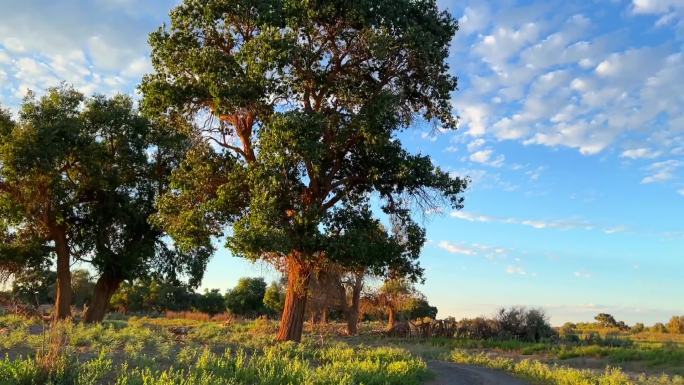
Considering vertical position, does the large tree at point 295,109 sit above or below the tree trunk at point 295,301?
above

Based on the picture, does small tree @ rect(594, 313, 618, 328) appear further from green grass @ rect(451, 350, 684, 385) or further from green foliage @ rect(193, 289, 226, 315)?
green grass @ rect(451, 350, 684, 385)

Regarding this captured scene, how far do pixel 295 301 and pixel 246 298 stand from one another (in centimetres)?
5807

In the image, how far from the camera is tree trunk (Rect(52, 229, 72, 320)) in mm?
25906

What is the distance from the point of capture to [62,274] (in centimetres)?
2634

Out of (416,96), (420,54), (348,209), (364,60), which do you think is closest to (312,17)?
(364,60)

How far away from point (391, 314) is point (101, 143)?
24676 millimetres

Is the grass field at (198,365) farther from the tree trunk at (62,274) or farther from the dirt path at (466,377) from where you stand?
the tree trunk at (62,274)

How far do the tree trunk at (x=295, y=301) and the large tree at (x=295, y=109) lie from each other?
4 cm

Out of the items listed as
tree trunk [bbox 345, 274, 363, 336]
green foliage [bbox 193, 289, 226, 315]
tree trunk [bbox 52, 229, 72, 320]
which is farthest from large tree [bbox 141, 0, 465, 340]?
green foliage [bbox 193, 289, 226, 315]

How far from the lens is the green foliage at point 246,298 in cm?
7550

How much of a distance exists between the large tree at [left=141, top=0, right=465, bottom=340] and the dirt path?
17.2ft

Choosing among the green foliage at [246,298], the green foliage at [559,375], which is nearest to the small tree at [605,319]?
the green foliage at [246,298]

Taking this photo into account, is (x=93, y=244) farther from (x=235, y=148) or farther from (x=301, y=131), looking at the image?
(x=301, y=131)

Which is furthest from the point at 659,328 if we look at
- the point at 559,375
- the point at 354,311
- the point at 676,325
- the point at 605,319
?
the point at 559,375
